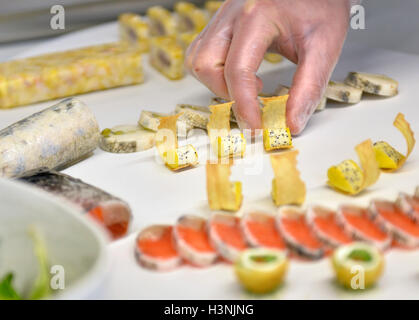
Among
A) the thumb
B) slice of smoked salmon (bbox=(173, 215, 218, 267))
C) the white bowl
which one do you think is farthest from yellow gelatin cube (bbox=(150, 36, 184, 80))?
the white bowl

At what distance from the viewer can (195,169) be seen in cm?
203

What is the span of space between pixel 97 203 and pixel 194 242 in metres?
0.31

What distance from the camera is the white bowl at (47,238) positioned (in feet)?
3.62

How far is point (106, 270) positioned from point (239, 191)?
0.72 metres

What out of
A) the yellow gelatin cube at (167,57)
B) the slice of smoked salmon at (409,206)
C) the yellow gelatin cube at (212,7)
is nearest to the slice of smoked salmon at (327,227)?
the slice of smoked salmon at (409,206)

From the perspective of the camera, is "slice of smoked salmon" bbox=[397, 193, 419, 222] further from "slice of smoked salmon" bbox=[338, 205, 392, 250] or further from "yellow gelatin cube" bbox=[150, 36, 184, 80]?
"yellow gelatin cube" bbox=[150, 36, 184, 80]

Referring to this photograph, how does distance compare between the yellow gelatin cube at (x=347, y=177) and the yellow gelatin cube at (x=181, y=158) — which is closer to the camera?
the yellow gelatin cube at (x=347, y=177)

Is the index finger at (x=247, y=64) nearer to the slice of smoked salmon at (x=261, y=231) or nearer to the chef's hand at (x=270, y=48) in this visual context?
the chef's hand at (x=270, y=48)

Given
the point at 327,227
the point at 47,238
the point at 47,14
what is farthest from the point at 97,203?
the point at 47,14

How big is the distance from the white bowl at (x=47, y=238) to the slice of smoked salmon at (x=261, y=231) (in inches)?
17.4

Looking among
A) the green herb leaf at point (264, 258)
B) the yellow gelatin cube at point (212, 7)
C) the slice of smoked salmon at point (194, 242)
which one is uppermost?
the yellow gelatin cube at point (212, 7)

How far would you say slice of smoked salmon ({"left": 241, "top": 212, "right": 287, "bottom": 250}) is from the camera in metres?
1.42

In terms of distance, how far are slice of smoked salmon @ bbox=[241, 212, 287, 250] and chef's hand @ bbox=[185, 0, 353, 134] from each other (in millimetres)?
766
